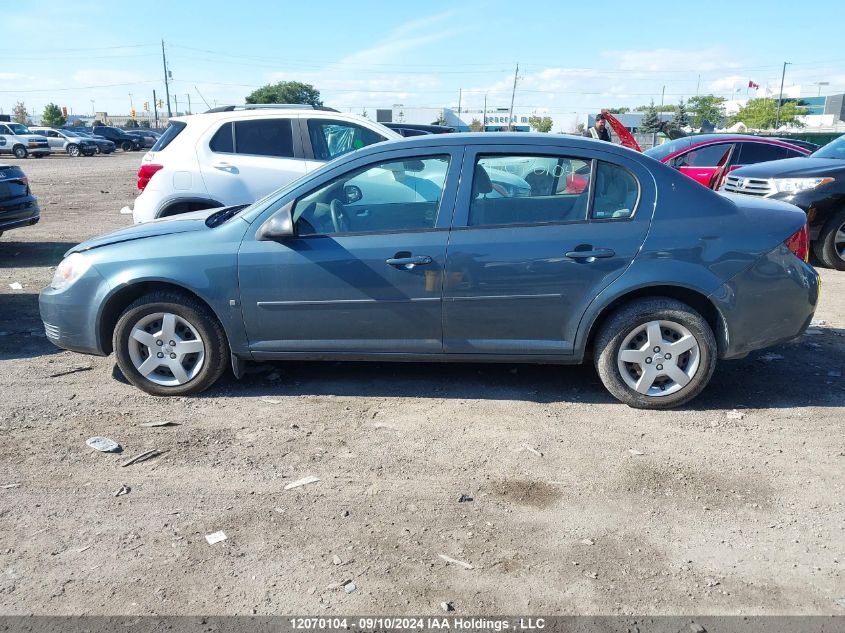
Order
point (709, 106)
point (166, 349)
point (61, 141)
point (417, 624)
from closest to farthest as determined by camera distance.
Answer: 1. point (417, 624)
2. point (166, 349)
3. point (61, 141)
4. point (709, 106)

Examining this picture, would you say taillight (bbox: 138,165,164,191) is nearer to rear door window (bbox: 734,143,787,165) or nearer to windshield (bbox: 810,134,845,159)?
windshield (bbox: 810,134,845,159)

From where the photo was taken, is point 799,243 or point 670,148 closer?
point 799,243

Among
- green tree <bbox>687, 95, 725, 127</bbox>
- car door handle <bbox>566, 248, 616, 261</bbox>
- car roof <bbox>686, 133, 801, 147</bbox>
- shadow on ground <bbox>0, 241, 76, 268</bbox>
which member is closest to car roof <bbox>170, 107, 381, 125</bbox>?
shadow on ground <bbox>0, 241, 76, 268</bbox>

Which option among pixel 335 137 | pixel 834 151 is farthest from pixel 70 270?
pixel 834 151

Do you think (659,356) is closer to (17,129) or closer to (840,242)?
(840,242)

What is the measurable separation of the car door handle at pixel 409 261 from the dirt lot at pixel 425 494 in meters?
0.96

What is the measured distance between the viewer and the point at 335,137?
877cm

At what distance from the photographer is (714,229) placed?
183 inches

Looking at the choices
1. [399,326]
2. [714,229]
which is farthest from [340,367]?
[714,229]

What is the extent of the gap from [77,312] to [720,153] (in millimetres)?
10658

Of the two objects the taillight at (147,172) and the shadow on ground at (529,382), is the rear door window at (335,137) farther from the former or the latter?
the shadow on ground at (529,382)

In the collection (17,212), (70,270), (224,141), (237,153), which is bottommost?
(17,212)

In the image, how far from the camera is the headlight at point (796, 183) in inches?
356

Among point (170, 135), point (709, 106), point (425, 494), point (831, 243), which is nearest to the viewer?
point (425, 494)
